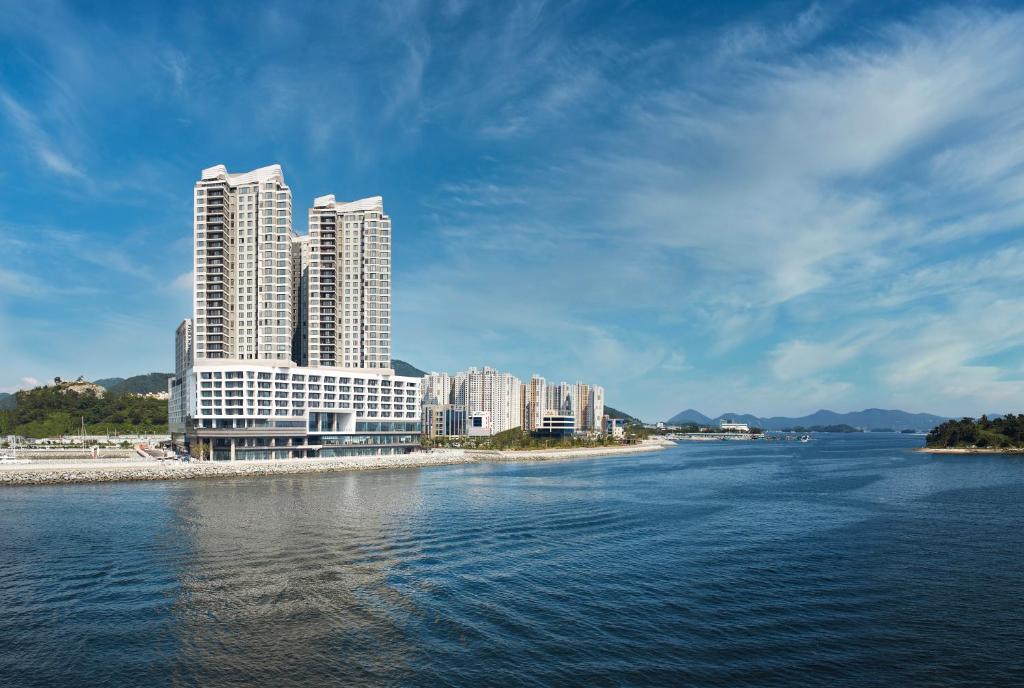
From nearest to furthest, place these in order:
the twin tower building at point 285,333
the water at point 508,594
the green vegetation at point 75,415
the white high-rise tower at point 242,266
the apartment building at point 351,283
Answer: the water at point 508,594
the twin tower building at point 285,333
the white high-rise tower at point 242,266
the apartment building at point 351,283
the green vegetation at point 75,415

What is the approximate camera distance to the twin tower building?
10525cm

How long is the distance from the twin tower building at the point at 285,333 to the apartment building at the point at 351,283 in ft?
0.65

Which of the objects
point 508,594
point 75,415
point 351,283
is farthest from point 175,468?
point 75,415

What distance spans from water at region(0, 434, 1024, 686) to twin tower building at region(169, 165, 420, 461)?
44.3 meters

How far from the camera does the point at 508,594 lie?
104 ft

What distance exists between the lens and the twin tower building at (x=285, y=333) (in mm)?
105250

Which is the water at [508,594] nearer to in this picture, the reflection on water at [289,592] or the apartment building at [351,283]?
the reflection on water at [289,592]

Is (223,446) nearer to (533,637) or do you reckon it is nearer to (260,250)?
(260,250)

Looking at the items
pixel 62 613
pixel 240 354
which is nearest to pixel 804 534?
pixel 62 613

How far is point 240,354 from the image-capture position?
114 meters

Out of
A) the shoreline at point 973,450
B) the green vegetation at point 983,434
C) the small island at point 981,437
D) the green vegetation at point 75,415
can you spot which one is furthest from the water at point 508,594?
the green vegetation at point 983,434

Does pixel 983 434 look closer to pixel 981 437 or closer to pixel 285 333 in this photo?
pixel 981 437

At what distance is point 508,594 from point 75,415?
599 feet

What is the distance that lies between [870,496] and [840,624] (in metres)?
50.3
